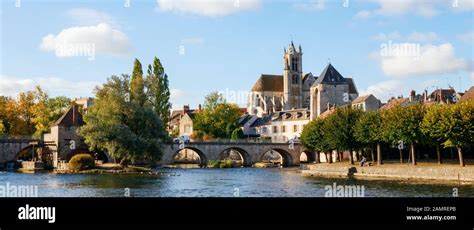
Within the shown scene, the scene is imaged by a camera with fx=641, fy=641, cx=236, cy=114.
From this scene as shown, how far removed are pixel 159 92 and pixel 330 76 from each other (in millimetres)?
33722

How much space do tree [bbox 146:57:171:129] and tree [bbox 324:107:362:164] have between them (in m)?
21.1

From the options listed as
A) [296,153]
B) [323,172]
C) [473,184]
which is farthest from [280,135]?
[473,184]

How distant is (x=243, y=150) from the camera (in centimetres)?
8988

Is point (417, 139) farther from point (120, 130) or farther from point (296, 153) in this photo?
point (296, 153)

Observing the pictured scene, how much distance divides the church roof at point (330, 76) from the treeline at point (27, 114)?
41.6 meters

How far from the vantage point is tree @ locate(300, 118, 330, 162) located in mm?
75387

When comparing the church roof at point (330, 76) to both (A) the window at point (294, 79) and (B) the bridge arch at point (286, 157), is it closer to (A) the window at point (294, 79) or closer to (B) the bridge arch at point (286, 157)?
(B) the bridge arch at point (286, 157)

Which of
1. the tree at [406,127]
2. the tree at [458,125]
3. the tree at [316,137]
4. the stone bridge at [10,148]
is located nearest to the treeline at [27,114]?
the stone bridge at [10,148]

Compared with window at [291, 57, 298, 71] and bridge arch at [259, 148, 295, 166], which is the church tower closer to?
window at [291, 57, 298, 71]

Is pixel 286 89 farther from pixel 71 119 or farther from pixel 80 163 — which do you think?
pixel 80 163

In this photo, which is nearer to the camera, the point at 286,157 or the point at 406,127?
the point at 406,127

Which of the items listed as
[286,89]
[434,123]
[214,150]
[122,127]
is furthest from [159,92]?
[286,89]

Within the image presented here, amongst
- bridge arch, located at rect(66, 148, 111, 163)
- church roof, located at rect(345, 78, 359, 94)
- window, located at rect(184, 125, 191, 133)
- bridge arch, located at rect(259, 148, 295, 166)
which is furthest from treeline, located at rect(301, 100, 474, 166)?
church roof, located at rect(345, 78, 359, 94)
